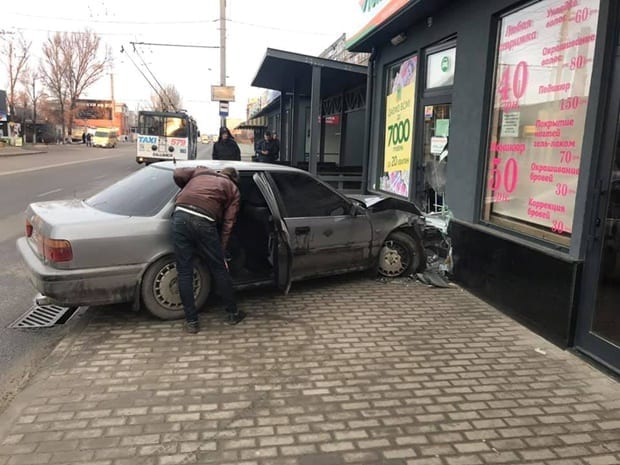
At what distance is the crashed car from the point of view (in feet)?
14.5

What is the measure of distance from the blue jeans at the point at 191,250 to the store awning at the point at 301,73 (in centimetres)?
868

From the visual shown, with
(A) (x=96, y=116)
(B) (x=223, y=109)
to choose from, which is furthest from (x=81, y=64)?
(B) (x=223, y=109)

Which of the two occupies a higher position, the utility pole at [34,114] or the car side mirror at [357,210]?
the utility pole at [34,114]

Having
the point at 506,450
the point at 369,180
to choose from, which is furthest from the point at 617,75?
the point at 369,180

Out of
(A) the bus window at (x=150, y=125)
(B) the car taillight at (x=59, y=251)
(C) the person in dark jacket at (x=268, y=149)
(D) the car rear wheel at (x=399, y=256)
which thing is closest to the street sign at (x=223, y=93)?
(A) the bus window at (x=150, y=125)

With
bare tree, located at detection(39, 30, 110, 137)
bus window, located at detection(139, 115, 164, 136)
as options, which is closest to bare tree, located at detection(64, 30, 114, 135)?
bare tree, located at detection(39, 30, 110, 137)

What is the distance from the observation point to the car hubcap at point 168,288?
4805mm

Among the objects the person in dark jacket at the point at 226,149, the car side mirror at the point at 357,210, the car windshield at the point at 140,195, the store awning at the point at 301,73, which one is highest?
the store awning at the point at 301,73

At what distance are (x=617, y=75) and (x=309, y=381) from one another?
10.9 ft

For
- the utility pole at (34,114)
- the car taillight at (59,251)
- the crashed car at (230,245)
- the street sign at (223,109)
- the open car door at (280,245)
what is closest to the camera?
the car taillight at (59,251)

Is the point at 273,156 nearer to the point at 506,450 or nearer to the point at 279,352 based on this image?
the point at 279,352

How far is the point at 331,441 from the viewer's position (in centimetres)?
302

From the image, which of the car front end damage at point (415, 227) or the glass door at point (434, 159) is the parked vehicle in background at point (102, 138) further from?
the car front end damage at point (415, 227)

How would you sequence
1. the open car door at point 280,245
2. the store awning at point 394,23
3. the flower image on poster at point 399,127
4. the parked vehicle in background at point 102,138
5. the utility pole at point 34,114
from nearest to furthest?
the open car door at point 280,245
the store awning at point 394,23
the flower image on poster at point 399,127
the utility pole at point 34,114
the parked vehicle in background at point 102,138
